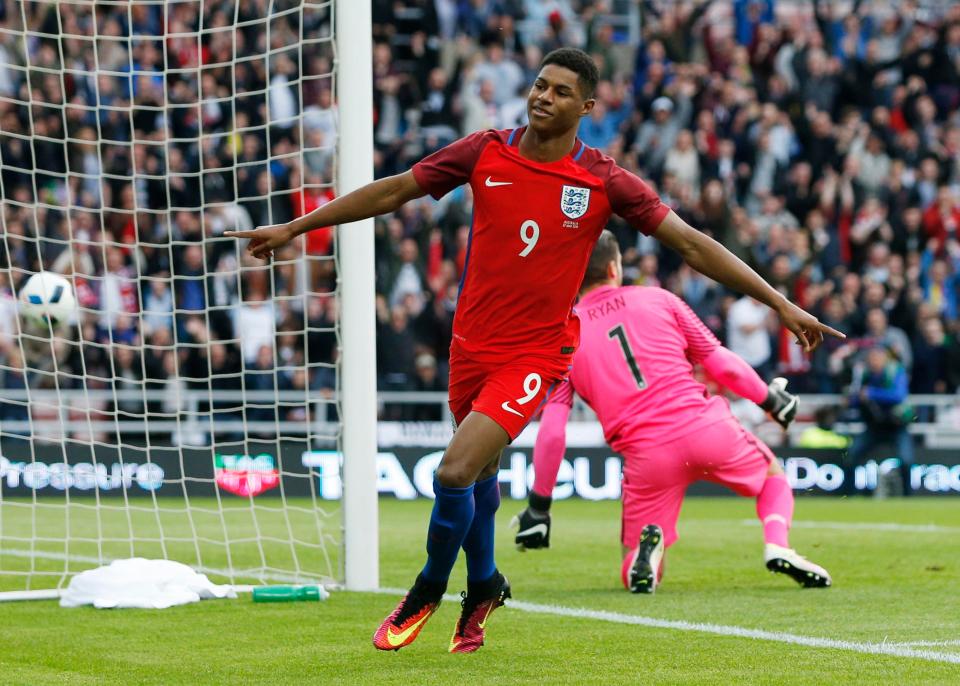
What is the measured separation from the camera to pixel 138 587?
25.5 feet

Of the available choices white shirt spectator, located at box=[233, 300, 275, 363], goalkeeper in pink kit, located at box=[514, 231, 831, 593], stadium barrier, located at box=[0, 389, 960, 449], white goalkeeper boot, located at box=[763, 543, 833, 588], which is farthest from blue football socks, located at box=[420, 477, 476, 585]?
white shirt spectator, located at box=[233, 300, 275, 363]

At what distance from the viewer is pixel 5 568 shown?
9727 millimetres

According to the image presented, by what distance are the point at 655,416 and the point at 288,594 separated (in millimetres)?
2206

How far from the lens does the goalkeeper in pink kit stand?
27.9ft

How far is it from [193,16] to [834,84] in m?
9.55

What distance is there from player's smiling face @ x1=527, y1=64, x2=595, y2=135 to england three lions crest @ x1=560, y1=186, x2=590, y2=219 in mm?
233

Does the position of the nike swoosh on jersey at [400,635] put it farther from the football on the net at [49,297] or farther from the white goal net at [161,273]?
the white goal net at [161,273]

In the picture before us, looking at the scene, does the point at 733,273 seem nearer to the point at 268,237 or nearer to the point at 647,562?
the point at 268,237

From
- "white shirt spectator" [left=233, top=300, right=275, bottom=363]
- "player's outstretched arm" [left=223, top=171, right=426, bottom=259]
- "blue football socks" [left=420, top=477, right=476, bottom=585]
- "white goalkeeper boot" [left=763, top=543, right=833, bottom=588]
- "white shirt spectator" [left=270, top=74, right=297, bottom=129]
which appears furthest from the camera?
"white shirt spectator" [left=270, top=74, right=297, bottom=129]

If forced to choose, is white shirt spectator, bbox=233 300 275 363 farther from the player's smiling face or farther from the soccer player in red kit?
the player's smiling face

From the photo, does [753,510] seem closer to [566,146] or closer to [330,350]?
[330,350]

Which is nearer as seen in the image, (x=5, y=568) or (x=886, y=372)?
(x=5, y=568)

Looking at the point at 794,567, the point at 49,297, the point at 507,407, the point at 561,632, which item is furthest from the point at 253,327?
the point at 507,407

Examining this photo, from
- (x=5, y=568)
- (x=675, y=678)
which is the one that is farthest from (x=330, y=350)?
(x=675, y=678)
